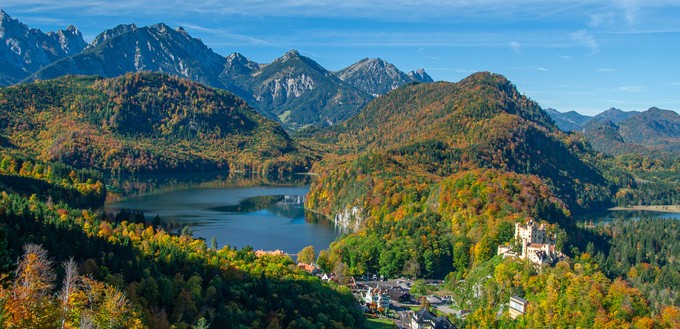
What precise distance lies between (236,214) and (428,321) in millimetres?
87397

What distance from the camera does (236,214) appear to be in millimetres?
147625

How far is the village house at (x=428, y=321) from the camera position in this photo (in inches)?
2574

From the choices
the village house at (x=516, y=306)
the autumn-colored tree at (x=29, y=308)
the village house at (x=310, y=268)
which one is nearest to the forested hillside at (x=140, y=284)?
the autumn-colored tree at (x=29, y=308)

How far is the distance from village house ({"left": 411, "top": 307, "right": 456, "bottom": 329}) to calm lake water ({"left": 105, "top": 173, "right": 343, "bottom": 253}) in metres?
41.5

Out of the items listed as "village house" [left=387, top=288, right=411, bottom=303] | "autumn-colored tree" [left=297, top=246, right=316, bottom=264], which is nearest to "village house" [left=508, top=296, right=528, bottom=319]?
"village house" [left=387, top=288, right=411, bottom=303]

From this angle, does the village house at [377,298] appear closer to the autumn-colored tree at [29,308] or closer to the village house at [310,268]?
the village house at [310,268]

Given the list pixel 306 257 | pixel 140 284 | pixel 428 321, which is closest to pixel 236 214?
pixel 306 257

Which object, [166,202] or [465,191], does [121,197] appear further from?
[465,191]

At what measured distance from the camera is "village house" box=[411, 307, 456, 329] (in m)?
65.4

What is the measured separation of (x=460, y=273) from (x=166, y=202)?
9247cm

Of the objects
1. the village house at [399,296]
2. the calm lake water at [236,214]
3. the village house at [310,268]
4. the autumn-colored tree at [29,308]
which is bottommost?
the village house at [399,296]

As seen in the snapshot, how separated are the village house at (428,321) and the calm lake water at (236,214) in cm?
4151

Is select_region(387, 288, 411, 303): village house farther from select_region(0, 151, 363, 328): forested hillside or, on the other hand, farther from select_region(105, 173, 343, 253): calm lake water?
select_region(105, 173, 343, 253): calm lake water

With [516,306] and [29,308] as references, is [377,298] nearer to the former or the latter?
[516,306]
